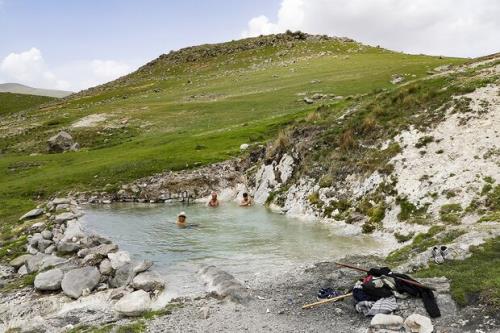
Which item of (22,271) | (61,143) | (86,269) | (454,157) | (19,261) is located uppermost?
(454,157)

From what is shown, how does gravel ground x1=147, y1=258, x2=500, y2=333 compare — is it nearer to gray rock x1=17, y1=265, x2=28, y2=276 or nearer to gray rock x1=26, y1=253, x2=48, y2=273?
gray rock x1=26, y1=253, x2=48, y2=273

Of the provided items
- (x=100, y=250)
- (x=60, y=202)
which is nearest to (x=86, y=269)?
(x=100, y=250)

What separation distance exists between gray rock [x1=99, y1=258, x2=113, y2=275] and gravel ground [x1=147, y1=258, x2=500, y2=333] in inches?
213

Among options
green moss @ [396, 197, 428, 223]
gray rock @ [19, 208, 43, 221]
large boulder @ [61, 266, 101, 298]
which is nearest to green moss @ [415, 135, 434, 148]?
green moss @ [396, 197, 428, 223]

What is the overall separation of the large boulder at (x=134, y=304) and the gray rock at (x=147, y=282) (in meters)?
1.03

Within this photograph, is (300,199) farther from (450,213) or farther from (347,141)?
(450,213)

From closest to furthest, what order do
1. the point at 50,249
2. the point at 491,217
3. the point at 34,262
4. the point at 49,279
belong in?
1. the point at 49,279
2. the point at 491,217
3. the point at 34,262
4. the point at 50,249

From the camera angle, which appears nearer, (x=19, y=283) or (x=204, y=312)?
(x=204, y=312)

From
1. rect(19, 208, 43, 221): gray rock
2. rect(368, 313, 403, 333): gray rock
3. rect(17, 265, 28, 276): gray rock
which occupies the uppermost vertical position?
rect(368, 313, 403, 333): gray rock

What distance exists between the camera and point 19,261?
24641 mm

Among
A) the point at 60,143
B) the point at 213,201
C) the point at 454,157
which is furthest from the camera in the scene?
the point at 60,143

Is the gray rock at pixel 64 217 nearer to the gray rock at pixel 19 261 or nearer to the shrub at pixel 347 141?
the gray rock at pixel 19 261

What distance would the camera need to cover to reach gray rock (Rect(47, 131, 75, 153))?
69125mm

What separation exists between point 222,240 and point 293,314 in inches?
456
